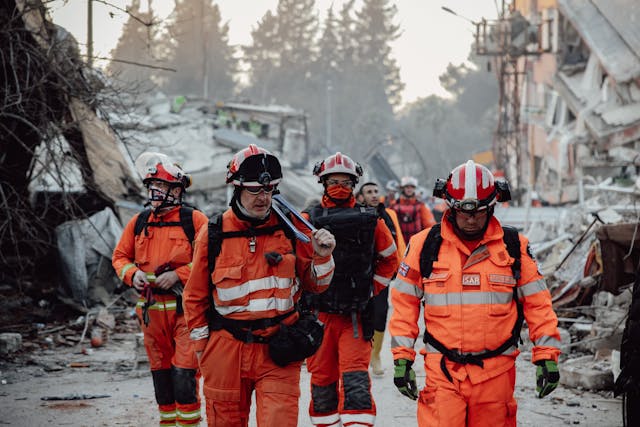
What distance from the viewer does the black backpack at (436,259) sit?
4.41 meters

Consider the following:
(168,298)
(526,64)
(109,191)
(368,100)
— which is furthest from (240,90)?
(168,298)

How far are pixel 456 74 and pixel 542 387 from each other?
76922mm

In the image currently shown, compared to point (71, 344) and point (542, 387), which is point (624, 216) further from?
point (542, 387)

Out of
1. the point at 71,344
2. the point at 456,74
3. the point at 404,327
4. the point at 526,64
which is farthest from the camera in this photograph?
the point at 456,74

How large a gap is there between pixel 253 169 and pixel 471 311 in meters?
1.42

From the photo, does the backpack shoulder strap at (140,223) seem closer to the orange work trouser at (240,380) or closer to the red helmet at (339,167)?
the red helmet at (339,167)

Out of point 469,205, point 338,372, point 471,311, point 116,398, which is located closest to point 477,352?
point 471,311

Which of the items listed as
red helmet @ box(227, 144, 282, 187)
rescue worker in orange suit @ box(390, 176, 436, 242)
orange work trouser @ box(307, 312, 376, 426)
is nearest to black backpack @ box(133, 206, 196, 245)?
orange work trouser @ box(307, 312, 376, 426)

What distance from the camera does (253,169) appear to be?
185 inches

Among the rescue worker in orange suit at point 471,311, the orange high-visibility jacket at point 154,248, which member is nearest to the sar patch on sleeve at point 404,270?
the rescue worker in orange suit at point 471,311

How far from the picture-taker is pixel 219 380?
4.66 meters

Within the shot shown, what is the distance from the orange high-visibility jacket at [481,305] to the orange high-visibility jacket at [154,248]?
93.9 inches

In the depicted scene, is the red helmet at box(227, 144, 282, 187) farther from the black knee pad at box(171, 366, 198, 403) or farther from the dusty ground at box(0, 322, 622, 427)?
the dusty ground at box(0, 322, 622, 427)

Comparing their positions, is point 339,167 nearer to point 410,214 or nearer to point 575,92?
point 410,214
